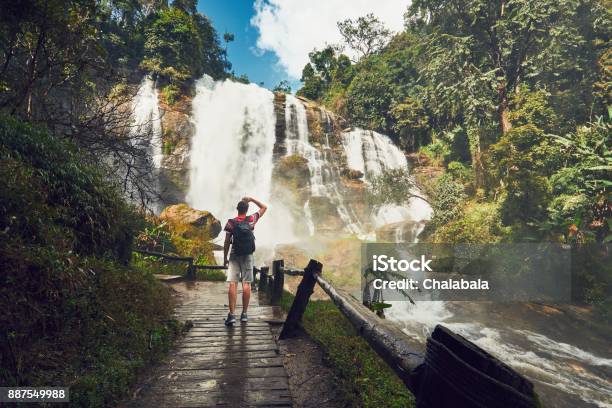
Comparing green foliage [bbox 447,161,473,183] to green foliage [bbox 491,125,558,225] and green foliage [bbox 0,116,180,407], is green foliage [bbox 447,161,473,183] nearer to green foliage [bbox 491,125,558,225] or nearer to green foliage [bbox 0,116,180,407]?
green foliage [bbox 491,125,558,225]

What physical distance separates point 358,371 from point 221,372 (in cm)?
148

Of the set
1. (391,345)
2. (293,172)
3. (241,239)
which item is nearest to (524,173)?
(293,172)

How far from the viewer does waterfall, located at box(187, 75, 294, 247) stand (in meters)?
25.8

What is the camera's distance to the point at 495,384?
28.7 inches

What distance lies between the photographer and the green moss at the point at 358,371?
2752 mm

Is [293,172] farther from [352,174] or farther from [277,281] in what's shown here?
[277,281]

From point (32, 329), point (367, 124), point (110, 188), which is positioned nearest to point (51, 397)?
point (32, 329)

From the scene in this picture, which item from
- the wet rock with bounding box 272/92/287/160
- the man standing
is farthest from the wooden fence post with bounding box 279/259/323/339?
the wet rock with bounding box 272/92/287/160

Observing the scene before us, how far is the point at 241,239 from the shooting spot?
17.2 feet

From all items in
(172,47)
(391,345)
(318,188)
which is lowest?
(391,345)

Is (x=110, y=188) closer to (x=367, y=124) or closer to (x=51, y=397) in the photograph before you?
(x=51, y=397)

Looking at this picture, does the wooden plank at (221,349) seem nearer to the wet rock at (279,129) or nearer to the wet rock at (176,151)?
the wet rock at (176,151)

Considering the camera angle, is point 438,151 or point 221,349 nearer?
point 221,349

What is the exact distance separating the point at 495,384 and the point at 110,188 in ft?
25.4
